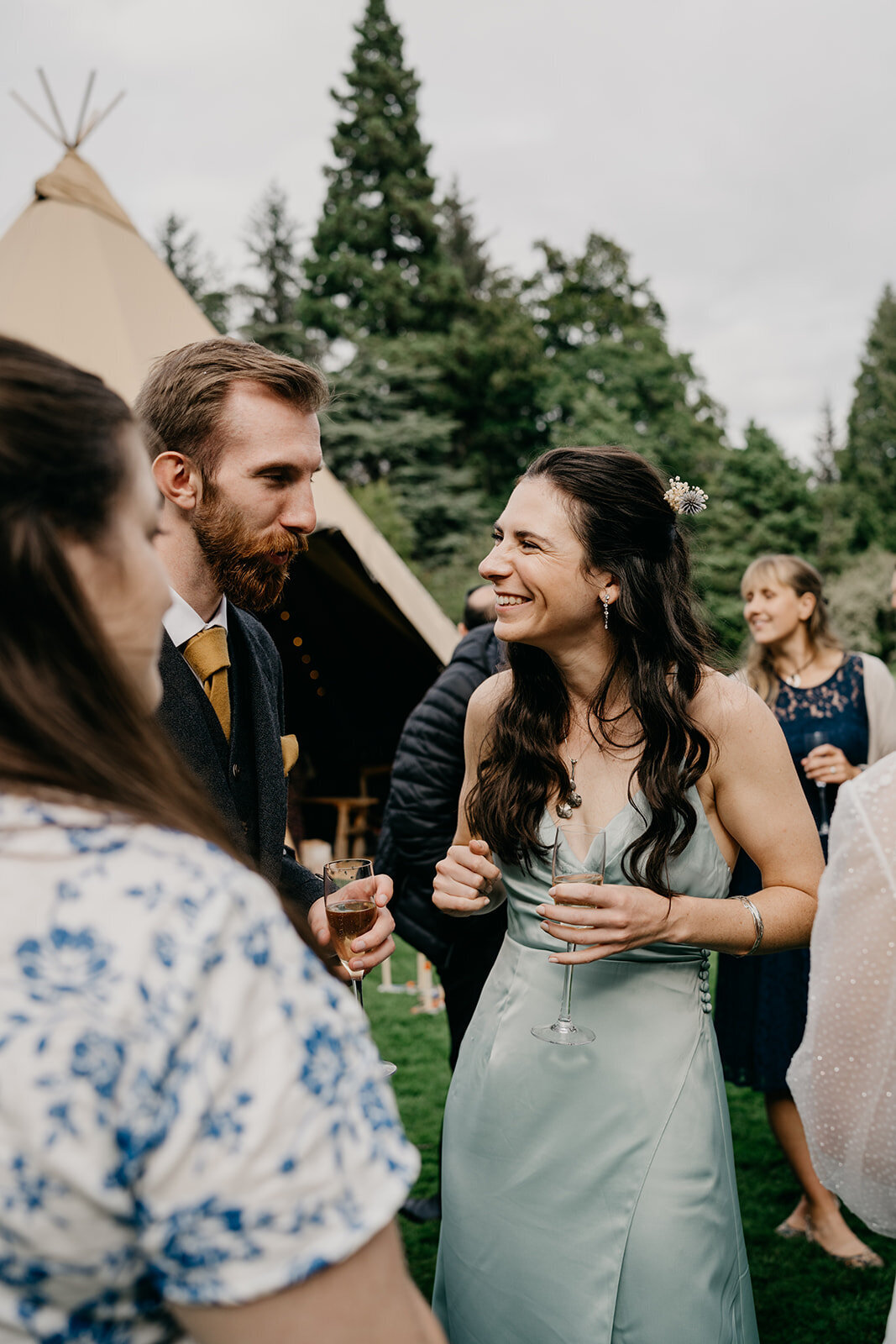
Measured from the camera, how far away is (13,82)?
30.5 feet

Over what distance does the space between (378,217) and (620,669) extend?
35.7 m

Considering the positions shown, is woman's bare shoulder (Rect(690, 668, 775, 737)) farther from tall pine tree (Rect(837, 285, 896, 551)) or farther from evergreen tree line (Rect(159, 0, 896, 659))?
tall pine tree (Rect(837, 285, 896, 551))

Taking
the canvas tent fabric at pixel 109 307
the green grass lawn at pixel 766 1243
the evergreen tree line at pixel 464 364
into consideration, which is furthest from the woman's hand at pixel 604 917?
the evergreen tree line at pixel 464 364

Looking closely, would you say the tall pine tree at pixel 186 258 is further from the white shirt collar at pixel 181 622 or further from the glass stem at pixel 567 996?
the glass stem at pixel 567 996

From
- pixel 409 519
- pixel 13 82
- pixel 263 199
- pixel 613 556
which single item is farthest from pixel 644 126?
pixel 613 556

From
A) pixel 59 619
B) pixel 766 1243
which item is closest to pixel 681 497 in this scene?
pixel 59 619

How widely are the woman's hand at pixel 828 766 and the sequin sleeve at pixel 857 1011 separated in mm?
2748

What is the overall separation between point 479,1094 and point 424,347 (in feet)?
102

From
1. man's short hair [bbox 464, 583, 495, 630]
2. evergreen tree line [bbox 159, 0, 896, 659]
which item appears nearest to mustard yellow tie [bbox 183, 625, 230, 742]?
man's short hair [bbox 464, 583, 495, 630]

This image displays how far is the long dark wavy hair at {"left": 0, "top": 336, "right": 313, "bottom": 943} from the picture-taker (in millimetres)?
729

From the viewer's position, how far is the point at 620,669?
2426 mm

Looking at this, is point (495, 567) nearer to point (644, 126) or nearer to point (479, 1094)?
point (479, 1094)

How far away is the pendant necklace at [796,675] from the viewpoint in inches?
175

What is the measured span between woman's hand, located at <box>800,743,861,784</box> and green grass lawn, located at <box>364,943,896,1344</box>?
202cm
